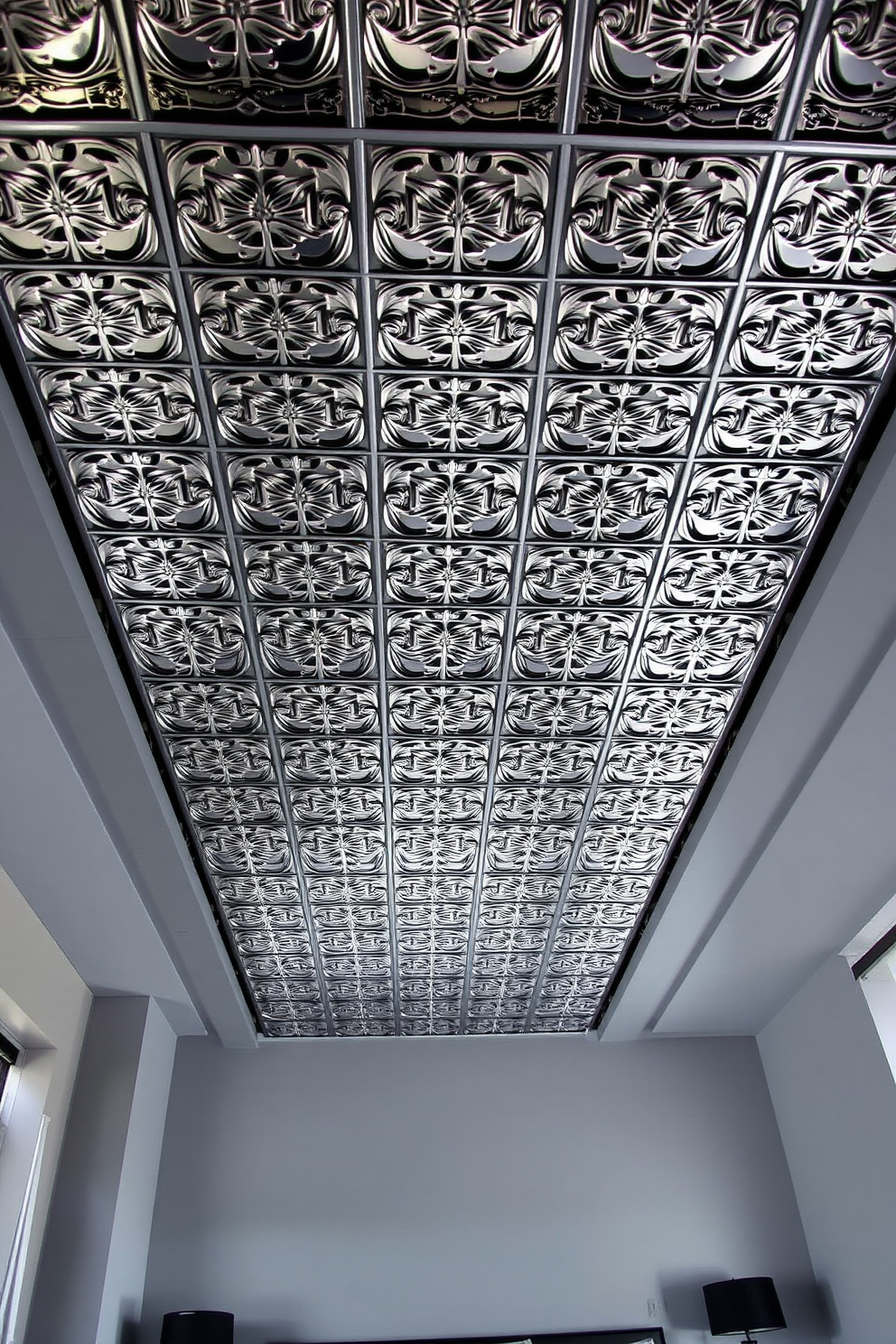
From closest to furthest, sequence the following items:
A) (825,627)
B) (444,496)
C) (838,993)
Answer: (444,496), (825,627), (838,993)

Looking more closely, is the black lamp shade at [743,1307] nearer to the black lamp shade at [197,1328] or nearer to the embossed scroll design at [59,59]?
the black lamp shade at [197,1328]

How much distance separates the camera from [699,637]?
3.69m

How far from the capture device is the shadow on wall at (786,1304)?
590cm

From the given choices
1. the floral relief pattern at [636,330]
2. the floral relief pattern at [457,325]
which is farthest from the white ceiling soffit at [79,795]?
the floral relief pattern at [636,330]

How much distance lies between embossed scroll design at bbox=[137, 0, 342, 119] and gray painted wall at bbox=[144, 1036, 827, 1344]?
631 cm

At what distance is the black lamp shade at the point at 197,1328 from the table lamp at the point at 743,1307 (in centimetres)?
286

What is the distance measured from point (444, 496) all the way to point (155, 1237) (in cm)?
553

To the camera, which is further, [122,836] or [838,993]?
[838,993]

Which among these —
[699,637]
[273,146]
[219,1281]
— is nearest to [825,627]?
[699,637]

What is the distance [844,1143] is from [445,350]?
5463 millimetres

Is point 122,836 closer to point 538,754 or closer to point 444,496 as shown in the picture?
point 538,754

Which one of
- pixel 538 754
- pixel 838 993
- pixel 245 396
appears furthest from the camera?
pixel 838 993

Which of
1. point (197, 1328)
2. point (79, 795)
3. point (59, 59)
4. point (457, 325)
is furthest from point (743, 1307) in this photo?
point (59, 59)

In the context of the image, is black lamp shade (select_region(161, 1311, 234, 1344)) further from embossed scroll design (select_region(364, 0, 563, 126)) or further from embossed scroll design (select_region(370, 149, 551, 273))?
embossed scroll design (select_region(364, 0, 563, 126))
